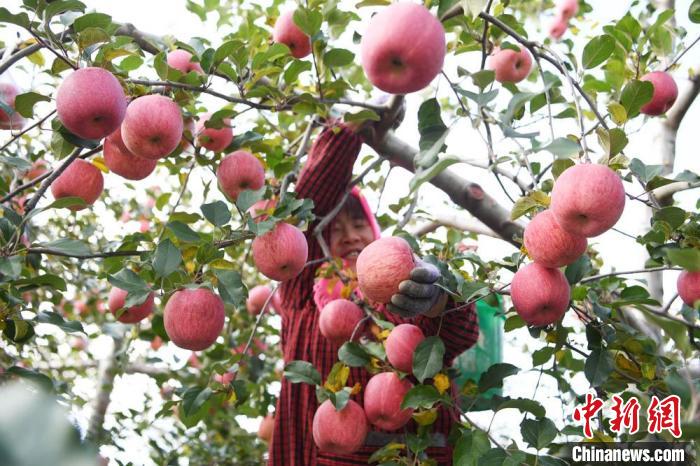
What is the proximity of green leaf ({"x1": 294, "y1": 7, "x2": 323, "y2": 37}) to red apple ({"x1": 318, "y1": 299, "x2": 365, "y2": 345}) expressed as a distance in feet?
2.23

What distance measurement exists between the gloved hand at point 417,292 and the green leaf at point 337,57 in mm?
538

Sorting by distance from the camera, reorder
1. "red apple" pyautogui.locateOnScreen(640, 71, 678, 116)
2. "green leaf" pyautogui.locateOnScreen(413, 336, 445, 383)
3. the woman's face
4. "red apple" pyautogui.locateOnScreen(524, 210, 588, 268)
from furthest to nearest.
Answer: the woman's face < "red apple" pyautogui.locateOnScreen(640, 71, 678, 116) < "green leaf" pyautogui.locateOnScreen(413, 336, 445, 383) < "red apple" pyautogui.locateOnScreen(524, 210, 588, 268)

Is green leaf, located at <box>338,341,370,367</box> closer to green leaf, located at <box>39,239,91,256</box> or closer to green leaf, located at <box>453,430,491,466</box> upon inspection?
green leaf, located at <box>453,430,491,466</box>

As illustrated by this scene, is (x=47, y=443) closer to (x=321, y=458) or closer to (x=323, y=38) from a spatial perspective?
(x=323, y=38)

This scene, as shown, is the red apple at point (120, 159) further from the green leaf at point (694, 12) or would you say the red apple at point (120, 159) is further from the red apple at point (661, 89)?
the green leaf at point (694, 12)

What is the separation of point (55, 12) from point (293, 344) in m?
1.20

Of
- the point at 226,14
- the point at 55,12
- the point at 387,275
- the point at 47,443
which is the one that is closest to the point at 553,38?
the point at 226,14

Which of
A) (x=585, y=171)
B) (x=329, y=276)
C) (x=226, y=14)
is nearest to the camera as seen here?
(x=585, y=171)

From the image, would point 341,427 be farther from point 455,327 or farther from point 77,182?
point 77,182

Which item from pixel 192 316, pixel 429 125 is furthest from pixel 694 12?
pixel 192 316

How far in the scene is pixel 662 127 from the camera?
7.08ft

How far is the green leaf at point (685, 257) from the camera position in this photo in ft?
2.22

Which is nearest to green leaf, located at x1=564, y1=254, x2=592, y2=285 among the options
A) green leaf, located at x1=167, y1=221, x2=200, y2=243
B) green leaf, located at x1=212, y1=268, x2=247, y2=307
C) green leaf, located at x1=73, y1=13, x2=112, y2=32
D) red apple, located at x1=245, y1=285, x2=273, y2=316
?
green leaf, located at x1=212, y1=268, x2=247, y2=307

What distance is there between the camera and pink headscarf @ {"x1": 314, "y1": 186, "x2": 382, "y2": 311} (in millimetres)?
1934
